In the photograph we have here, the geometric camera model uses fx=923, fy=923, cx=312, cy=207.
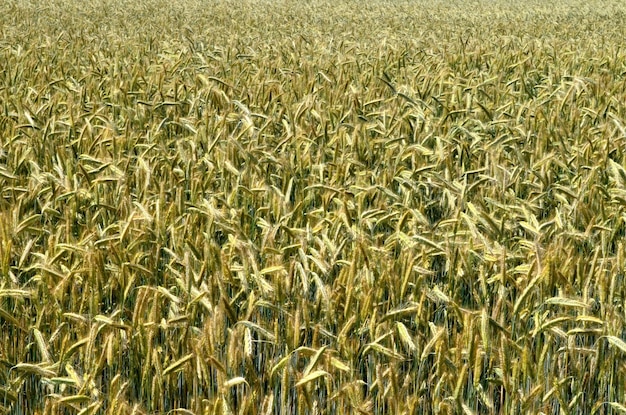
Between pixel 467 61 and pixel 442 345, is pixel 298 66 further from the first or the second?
pixel 442 345

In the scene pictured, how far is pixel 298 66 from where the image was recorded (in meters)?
7.36

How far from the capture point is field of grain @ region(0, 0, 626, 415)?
2105 millimetres

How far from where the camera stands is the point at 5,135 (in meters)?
4.49

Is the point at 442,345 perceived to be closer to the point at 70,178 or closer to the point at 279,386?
the point at 279,386

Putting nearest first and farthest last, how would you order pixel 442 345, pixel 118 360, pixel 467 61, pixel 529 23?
pixel 442 345 < pixel 118 360 < pixel 467 61 < pixel 529 23

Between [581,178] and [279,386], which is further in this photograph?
[581,178]

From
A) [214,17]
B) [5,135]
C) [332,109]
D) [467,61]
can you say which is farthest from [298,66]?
[214,17]

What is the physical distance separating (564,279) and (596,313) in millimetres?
422

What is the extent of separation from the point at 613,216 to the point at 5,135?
285 centimetres

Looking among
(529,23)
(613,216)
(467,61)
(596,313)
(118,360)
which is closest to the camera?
(118,360)

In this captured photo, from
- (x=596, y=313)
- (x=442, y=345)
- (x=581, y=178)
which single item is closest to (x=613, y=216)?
(x=581, y=178)

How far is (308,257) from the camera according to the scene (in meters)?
2.56

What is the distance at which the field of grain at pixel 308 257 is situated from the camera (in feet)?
6.91

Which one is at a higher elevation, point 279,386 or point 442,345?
point 442,345
